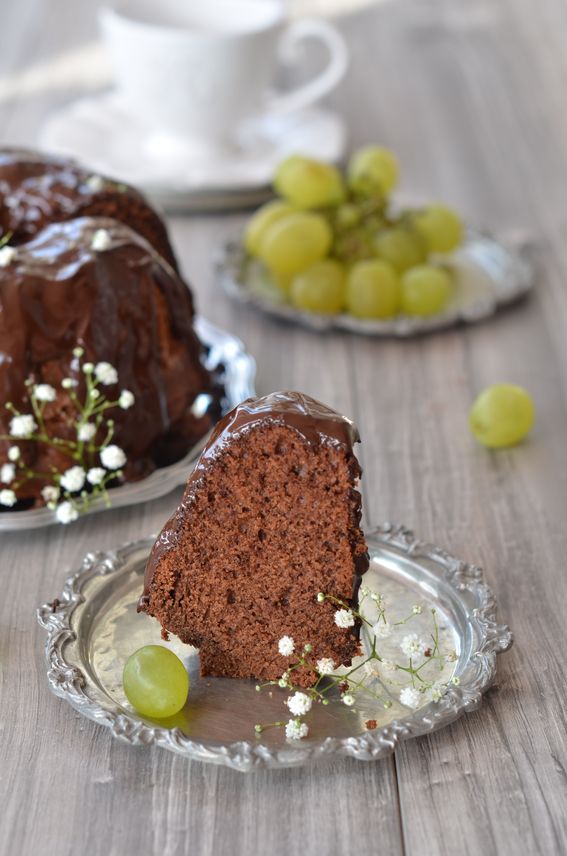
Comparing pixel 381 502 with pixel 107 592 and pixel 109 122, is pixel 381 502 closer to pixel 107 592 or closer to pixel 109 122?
pixel 107 592

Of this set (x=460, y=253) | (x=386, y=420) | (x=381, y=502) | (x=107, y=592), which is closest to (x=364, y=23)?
(x=460, y=253)

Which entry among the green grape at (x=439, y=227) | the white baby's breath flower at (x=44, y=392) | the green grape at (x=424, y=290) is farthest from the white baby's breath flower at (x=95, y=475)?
the green grape at (x=439, y=227)

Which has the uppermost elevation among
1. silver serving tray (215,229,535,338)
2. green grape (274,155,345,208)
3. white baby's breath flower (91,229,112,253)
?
white baby's breath flower (91,229,112,253)

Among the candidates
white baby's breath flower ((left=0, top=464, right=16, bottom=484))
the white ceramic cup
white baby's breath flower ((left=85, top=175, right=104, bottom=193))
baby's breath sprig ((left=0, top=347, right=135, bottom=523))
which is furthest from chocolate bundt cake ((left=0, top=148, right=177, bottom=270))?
the white ceramic cup

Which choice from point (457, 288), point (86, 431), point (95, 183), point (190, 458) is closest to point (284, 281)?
point (457, 288)

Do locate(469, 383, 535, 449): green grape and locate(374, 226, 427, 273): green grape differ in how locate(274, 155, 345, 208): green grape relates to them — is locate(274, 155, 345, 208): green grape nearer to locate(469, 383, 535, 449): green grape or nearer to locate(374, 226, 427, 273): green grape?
locate(374, 226, 427, 273): green grape

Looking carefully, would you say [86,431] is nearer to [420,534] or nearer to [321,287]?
[420,534]
